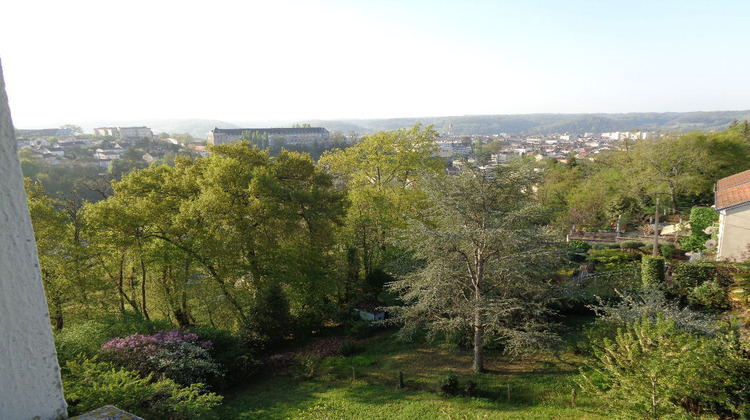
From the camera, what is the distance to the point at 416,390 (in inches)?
424

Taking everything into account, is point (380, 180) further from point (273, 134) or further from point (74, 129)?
point (74, 129)

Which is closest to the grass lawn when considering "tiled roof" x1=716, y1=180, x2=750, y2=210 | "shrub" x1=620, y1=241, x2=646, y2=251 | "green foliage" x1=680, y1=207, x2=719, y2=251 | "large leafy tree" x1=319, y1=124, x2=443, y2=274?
"large leafy tree" x1=319, y1=124, x2=443, y2=274

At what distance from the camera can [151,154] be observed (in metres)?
77.8

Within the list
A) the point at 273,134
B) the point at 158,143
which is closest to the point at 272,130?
the point at 273,134

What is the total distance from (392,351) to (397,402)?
3532 millimetres

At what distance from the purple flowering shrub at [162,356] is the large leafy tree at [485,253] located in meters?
5.85

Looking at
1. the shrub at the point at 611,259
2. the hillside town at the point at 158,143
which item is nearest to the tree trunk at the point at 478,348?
the shrub at the point at 611,259

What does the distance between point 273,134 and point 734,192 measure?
130 meters

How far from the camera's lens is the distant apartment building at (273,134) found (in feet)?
409

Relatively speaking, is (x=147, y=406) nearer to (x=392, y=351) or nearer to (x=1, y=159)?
(x=1, y=159)

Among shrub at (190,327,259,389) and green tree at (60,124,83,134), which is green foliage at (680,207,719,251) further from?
Result: green tree at (60,124,83,134)

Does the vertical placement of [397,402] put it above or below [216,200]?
below

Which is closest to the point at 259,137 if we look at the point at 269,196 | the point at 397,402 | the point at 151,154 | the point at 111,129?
the point at 151,154

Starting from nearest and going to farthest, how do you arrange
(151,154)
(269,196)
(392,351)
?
(392,351), (269,196), (151,154)
